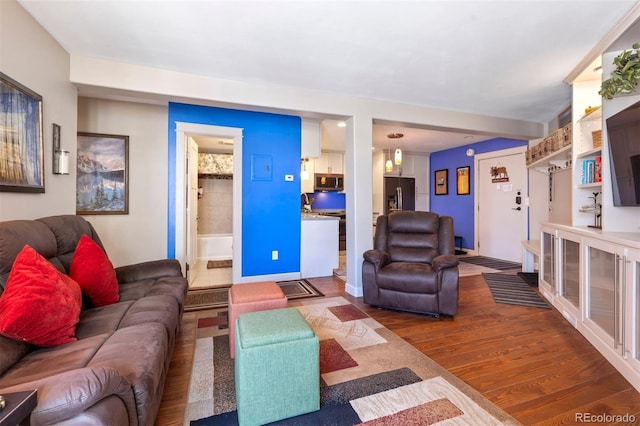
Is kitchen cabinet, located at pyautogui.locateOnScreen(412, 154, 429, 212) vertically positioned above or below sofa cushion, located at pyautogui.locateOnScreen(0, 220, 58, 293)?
above

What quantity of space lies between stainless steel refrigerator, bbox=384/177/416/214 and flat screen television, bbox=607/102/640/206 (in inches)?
190

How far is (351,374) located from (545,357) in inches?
54.8

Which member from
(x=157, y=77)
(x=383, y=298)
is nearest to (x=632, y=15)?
(x=383, y=298)

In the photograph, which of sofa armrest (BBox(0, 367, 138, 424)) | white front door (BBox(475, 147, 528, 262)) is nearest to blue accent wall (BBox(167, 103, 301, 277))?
sofa armrest (BBox(0, 367, 138, 424))

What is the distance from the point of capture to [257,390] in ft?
4.52

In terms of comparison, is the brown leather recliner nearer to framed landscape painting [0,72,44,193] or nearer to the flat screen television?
the flat screen television

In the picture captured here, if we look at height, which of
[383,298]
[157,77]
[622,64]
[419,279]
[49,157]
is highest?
[157,77]

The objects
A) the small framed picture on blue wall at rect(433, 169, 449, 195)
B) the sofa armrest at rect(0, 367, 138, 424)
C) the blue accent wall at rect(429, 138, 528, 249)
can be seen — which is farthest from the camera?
the small framed picture on blue wall at rect(433, 169, 449, 195)

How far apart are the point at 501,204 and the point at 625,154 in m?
3.82

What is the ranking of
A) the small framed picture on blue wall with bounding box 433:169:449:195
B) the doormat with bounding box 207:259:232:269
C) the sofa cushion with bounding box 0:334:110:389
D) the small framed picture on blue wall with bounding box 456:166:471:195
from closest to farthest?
the sofa cushion with bounding box 0:334:110:389 < the doormat with bounding box 207:259:232:269 < the small framed picture on blue wall with bounding box 456:166:471:195 < the small framed picture on blue wall with bounding box 433:169:449:195

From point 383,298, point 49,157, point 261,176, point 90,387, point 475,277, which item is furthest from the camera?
point 475,277

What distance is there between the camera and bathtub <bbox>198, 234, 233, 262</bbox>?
5.91 meters

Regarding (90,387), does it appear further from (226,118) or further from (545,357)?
(226,118)

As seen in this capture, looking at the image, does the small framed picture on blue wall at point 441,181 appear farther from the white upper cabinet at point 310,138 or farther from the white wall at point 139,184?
the white wall at point 139,184
